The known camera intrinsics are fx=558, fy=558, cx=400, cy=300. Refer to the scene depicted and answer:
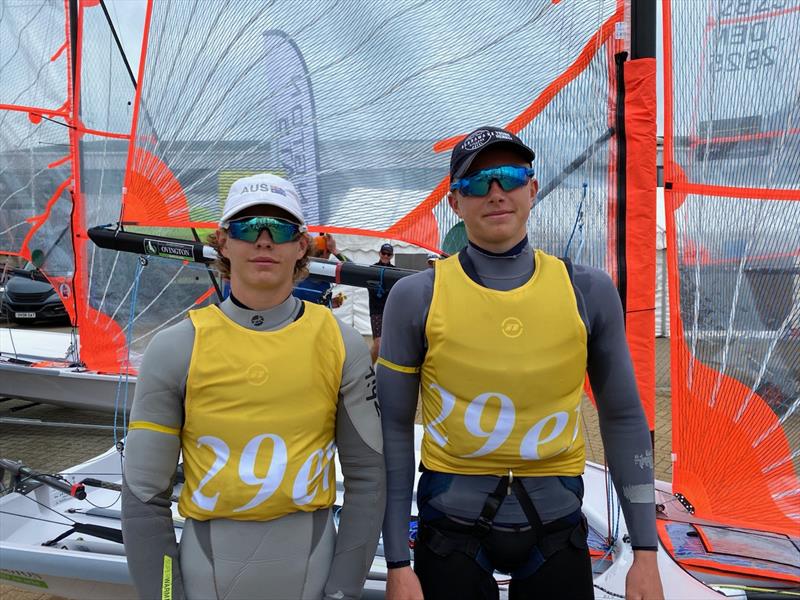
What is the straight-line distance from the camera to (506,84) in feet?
7.02

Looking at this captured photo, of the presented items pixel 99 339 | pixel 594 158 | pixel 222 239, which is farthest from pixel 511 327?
pixel 99 339

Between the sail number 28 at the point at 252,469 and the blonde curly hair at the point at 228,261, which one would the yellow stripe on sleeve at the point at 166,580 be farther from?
the blonde curly hair at the point at 228,261

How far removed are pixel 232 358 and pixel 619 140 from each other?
1.48 meters

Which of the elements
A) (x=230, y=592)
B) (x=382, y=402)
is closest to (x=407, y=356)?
(x=382, y=402)

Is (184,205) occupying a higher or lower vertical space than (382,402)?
higher

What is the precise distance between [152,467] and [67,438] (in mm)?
4373

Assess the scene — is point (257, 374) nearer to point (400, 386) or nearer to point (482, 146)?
point (400, 386)

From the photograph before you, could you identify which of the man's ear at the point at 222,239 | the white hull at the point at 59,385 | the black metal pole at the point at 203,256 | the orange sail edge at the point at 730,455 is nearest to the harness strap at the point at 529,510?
the man's ear at the point at 222,239

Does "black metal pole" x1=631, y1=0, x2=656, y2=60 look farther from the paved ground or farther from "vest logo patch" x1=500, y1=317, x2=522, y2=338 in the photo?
the paved ground

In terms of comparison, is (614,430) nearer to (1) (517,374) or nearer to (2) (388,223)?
(1) (517,374)

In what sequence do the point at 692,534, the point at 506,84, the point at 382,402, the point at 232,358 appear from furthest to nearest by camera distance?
the point at 506,84
the point at 692,534
the point at 382,402
the point at 232,358

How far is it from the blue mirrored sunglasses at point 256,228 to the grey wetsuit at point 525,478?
253mm

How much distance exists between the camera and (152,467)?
1013mm

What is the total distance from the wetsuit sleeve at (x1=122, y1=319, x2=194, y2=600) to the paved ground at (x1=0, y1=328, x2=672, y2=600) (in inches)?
117
